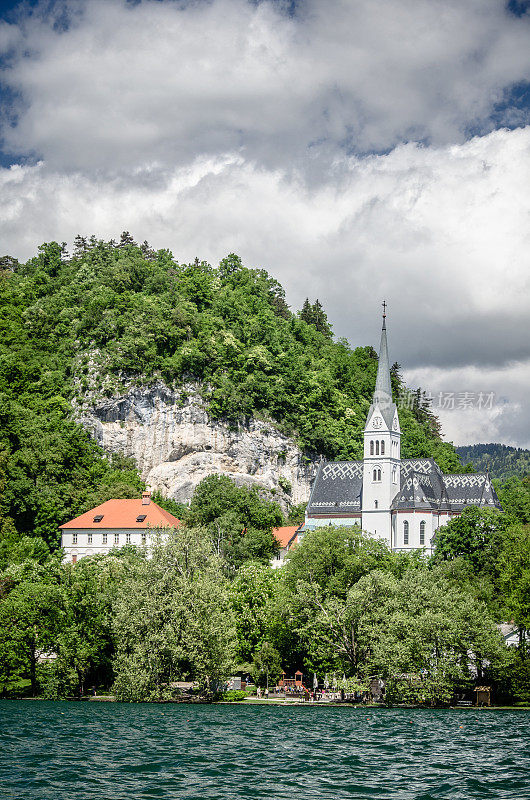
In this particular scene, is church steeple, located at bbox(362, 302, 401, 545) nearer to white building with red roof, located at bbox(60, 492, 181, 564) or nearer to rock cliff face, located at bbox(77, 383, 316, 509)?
rock cliff face, located at bbox(77, 383, 316, 509)

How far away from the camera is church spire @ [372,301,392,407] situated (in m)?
119

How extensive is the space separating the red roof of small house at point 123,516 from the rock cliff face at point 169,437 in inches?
541

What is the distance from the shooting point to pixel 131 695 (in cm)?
5569

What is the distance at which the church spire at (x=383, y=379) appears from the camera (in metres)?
119

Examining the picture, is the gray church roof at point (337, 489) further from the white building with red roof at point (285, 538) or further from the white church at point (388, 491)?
the white building with red roof at point (285, 538)

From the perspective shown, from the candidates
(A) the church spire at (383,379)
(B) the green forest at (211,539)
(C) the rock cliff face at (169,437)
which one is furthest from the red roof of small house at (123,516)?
(A) the church spire at (383,379)

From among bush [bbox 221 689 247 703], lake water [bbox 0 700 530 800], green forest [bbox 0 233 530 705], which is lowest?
bush [bbox 221 689 247 703]

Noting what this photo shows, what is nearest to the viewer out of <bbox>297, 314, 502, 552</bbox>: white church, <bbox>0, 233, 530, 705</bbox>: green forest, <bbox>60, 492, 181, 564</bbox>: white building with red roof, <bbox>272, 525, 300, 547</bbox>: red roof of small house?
<bbox>0, 233, 530, 705</bbox>: green forest

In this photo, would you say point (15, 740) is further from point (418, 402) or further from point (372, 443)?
point (418, 402)

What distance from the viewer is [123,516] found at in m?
100

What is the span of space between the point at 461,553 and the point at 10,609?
148 ft

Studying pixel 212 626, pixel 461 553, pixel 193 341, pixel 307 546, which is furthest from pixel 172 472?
pixel 212 626

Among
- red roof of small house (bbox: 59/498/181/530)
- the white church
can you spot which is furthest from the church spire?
red roof of small house (bbox: 59/498/181/530)

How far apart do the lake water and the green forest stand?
18.6 ft
